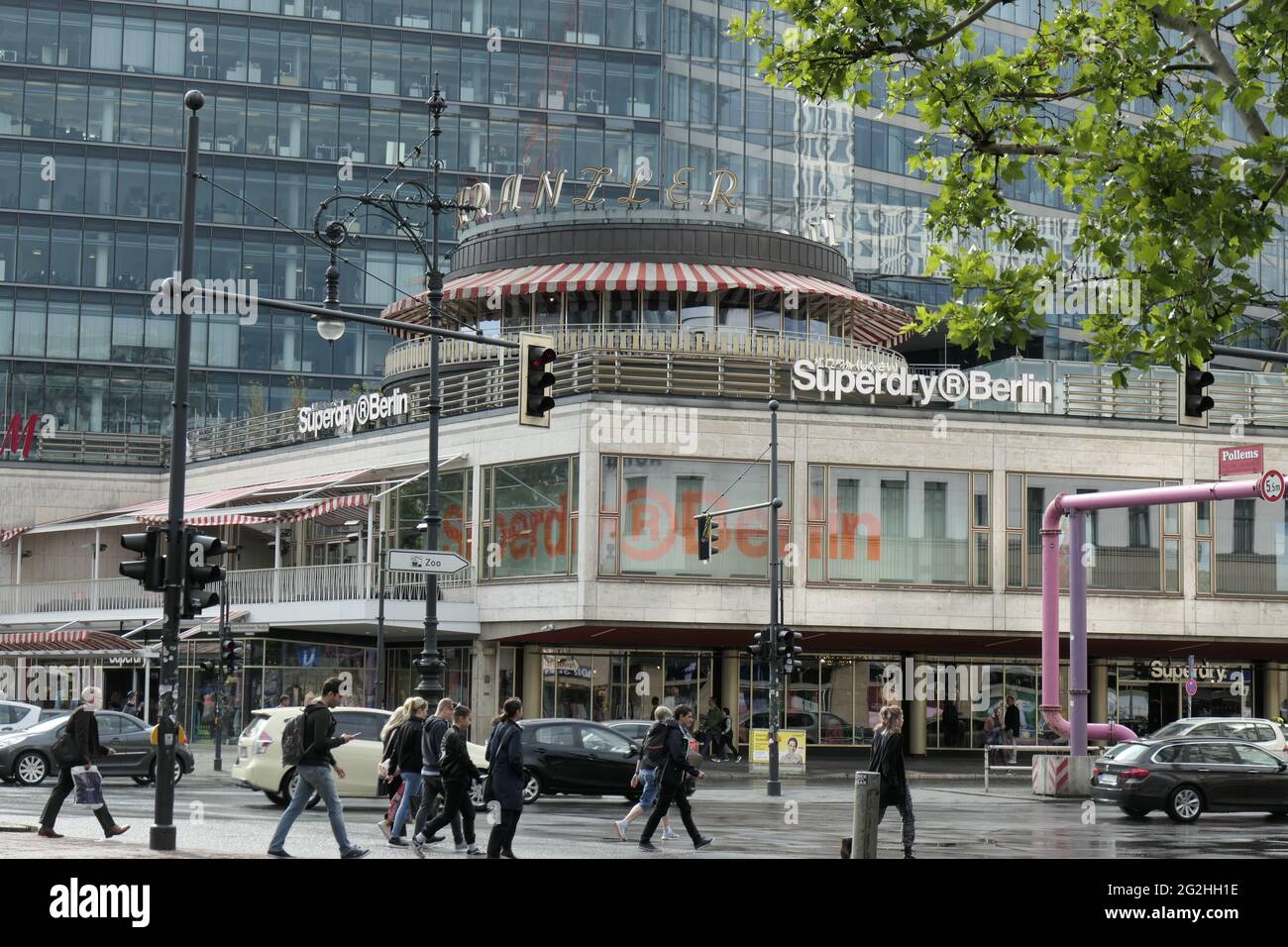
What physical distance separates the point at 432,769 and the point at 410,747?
2.69 ft

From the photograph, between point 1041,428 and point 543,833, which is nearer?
point 543,833

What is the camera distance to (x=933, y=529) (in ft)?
153

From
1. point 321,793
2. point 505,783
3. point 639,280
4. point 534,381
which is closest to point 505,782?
point 505,783

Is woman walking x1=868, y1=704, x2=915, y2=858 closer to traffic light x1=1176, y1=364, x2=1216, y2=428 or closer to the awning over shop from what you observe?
traffic light x1=1176, y1=364, x2=1216, y2=428

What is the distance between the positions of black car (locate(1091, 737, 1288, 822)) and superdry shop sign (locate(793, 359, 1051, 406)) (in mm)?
17623

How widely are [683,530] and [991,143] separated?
89.7ft

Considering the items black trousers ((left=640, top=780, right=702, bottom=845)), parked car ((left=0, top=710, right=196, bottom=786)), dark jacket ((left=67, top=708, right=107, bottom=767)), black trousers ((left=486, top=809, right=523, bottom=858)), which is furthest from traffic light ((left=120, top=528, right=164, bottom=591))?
parked car ((left=0, top=710, right=196, bottom=786))

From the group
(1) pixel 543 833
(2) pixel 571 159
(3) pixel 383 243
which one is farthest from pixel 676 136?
(1) pixel 543 833

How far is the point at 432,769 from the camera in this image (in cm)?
2008

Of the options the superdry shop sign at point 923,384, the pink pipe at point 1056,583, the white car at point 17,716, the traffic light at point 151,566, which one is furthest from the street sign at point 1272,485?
the white car at point 17,716

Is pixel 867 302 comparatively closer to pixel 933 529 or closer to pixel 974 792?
pixel 933 529

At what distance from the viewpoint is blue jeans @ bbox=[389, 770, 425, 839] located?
67.1ft
